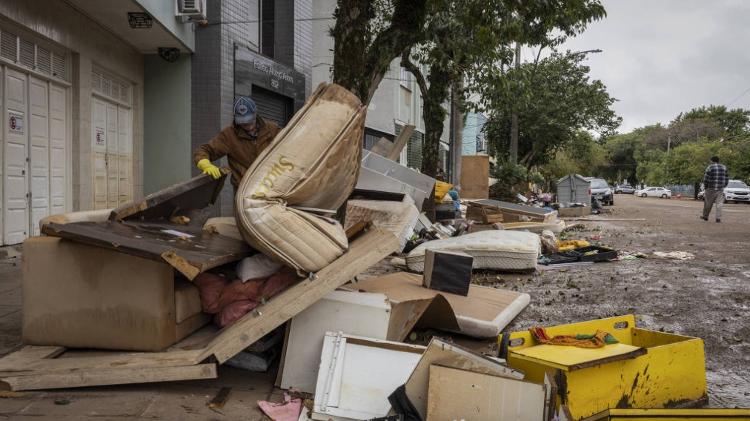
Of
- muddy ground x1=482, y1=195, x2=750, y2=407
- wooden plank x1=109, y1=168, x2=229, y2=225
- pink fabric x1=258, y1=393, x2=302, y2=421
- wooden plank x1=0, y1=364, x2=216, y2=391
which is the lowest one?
pink fabric x1=258, y1=393, x2=302, y2=421

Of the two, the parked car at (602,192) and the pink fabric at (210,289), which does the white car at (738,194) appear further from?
the pink fabric at (210,289)

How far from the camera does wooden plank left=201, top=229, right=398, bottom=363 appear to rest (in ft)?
9.62

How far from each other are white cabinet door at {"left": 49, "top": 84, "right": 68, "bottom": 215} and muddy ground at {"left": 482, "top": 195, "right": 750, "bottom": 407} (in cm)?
575

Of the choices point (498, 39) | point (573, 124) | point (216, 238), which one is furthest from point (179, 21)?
point (573, 124)

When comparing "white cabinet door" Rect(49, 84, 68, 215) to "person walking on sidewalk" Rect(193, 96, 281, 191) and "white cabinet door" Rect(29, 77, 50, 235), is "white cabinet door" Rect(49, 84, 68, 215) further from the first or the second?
"person walking on sidewalk" Rect(193, 96, 281, 191)

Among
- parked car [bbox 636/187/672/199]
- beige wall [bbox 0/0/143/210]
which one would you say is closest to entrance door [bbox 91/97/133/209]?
beige wall [bbox 0/0/143/210]

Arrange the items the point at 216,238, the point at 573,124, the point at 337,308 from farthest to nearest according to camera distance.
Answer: the point at 573,124
the point at 216,238
the point at 337,308

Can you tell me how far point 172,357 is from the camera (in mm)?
2953

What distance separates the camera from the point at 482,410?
2.48 meters

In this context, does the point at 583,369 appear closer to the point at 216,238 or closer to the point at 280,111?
the point at 216,238

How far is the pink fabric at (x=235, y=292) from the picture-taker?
3.38m

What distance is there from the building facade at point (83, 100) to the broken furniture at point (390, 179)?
3.75 metres

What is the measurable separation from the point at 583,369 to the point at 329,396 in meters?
1.14

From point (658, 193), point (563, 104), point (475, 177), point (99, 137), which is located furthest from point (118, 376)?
point (658, 193)
